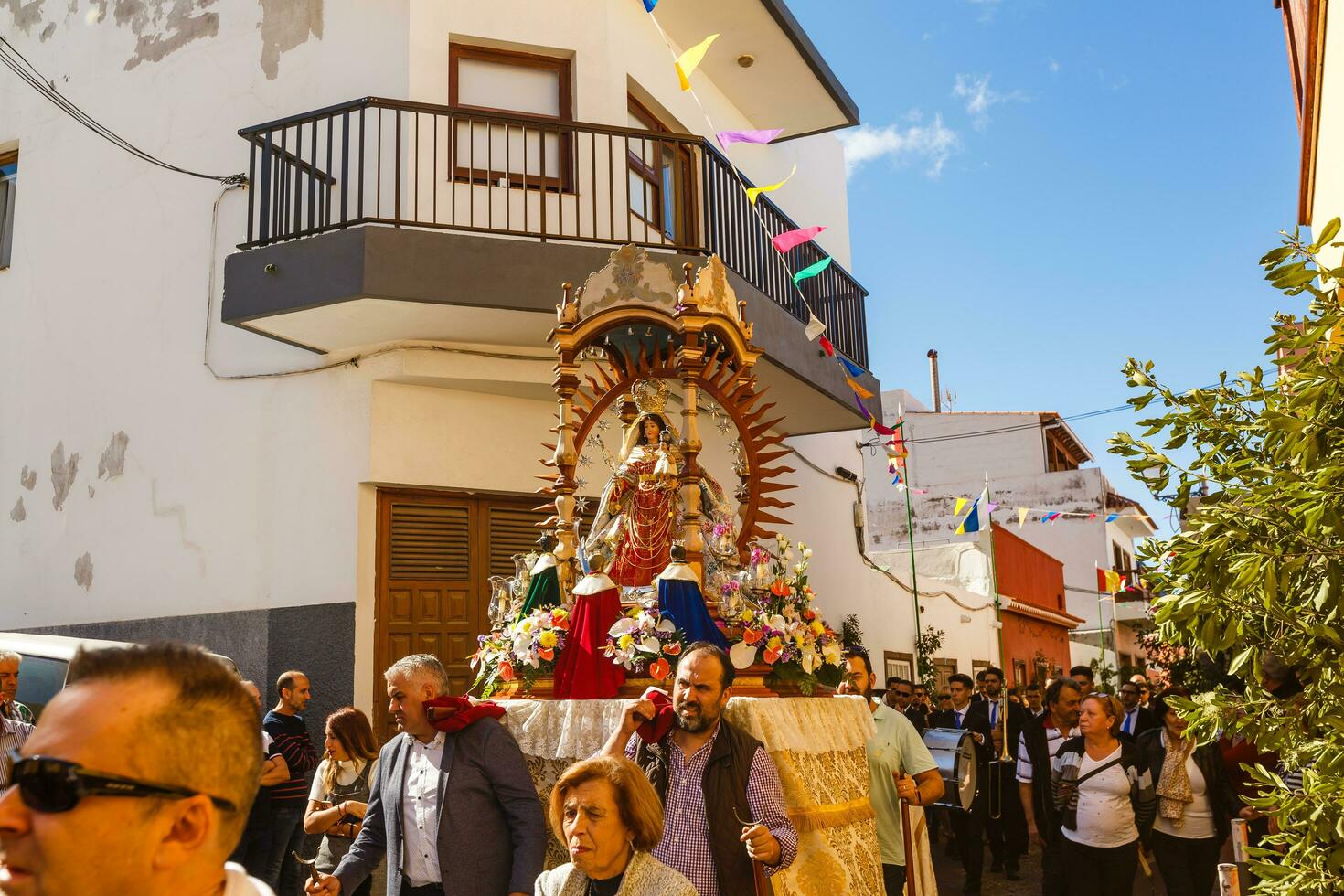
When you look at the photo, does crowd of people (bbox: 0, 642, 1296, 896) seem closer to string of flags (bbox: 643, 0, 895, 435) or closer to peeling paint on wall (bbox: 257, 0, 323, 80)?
string of flags (bbox: 643, 0, 895, 435)

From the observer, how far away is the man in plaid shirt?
14.2 ft

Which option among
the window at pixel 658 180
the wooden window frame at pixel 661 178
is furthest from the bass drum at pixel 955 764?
the window at pixel 658 180

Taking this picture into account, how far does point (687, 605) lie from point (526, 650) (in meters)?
0.93

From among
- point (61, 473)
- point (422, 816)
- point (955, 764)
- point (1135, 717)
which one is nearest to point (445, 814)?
point (422, 816)

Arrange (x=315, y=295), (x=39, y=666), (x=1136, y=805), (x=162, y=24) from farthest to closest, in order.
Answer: (x=162, y=24)
(x=315, y=295)
(x=39, y=666)
(x=1136, y=805)

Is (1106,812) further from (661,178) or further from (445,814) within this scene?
(661,178)

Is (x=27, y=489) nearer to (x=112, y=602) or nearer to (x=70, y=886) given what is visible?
(x=112, y=602)

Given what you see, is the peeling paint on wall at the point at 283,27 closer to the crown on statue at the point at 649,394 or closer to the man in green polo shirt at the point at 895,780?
the crown on statue at the point at 649,394

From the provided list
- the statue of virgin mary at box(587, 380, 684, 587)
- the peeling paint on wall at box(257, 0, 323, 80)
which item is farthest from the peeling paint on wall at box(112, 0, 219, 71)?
the statue of virgin mary at box(587, 380, 684, 587)

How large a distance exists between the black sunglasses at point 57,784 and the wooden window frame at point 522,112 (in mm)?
9196

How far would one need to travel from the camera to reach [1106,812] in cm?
629

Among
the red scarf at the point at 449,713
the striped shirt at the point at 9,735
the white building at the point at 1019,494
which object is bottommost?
the striped shirt at the point at 9,735

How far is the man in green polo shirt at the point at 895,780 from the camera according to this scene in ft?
19.8

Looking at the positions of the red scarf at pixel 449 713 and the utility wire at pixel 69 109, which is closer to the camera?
the red scarf at pixel 449 713
